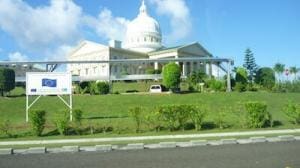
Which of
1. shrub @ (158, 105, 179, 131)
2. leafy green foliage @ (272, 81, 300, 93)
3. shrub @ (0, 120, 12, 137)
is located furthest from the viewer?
leafy green foliage @ (272, 81, 300, 93)

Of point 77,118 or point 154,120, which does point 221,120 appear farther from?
point 77,118

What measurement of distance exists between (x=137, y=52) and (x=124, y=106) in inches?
2339

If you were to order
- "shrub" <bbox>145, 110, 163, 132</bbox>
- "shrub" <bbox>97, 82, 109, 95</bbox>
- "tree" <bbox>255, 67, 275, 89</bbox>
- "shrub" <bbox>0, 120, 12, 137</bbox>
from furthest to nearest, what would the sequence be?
1. "tree" <bbox>255, 67, 275, 89</bbox>
2. "shrub" <bbox>97, 82, 109, 95</bbox>
3. "shrub" <bbox>145, 110, 163, 132</bbox>
4. "shrub" <bbox>0, 120, 12, 137</bbox>

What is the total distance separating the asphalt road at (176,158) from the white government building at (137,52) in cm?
6580

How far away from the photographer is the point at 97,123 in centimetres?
2334

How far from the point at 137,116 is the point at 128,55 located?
7029cm

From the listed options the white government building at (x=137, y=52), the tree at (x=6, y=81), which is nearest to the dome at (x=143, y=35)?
the white government building at (x=137, y=52)

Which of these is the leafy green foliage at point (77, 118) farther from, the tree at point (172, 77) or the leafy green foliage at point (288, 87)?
the leafy green foliage at point (288, 87)

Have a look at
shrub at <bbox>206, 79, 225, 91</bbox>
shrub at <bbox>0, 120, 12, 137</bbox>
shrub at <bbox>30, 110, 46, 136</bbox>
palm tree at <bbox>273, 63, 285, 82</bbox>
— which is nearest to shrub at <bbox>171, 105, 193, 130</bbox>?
shrub at <bbox>30, 110, 46, 136</bbox>

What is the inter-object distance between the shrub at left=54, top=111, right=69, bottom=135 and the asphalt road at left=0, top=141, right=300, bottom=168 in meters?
7.04

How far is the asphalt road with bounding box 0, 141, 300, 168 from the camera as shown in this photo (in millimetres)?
10344

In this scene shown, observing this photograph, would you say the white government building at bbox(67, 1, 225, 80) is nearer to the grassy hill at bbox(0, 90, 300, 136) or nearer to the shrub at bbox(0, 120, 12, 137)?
the grassy hill at bbox(0, 90, 300, 136)

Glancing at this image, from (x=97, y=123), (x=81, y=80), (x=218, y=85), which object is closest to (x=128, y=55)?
(x=81, y=80)

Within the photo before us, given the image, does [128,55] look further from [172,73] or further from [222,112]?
[222,112]
